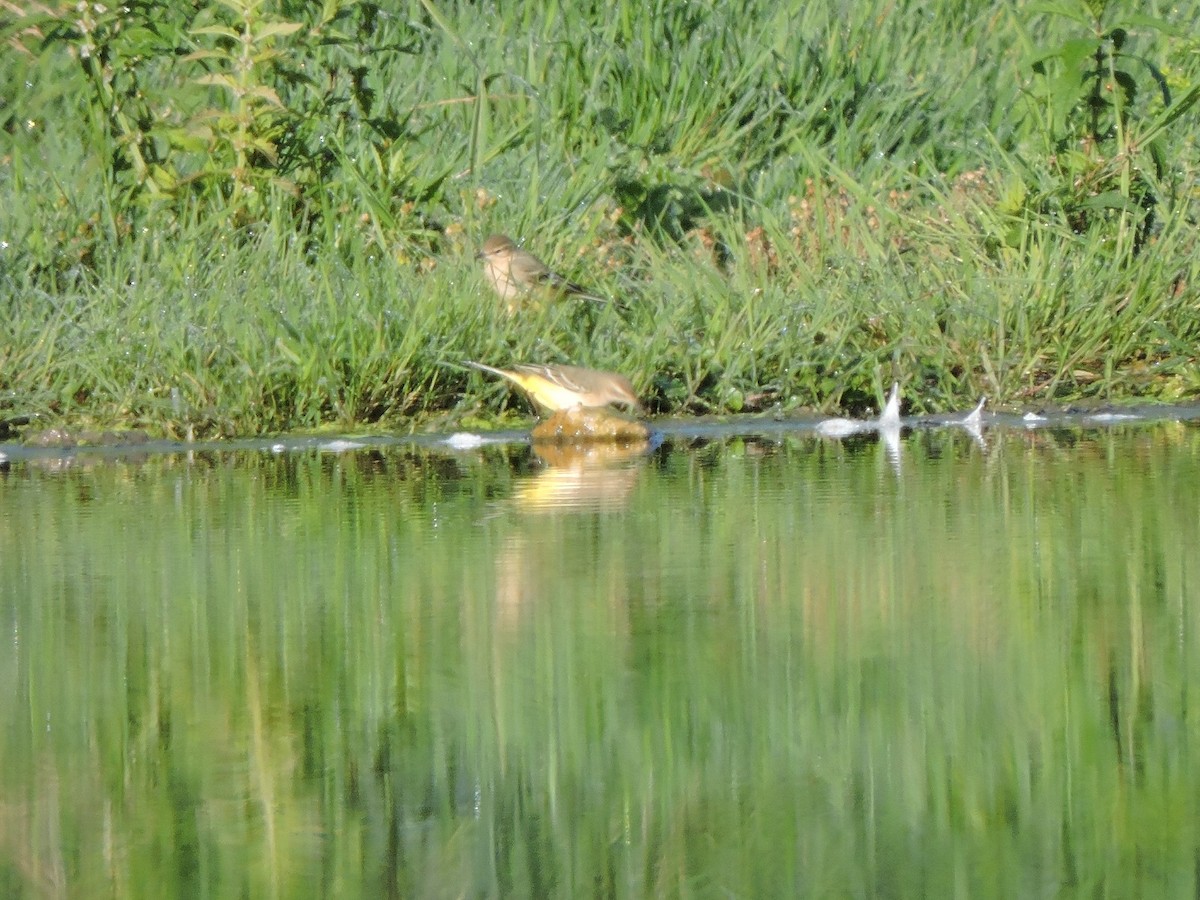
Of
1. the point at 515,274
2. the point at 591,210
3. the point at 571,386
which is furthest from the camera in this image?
the point at 591,210

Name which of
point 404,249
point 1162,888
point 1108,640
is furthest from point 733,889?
point 404,249

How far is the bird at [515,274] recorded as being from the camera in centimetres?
877

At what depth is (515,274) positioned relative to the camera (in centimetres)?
884

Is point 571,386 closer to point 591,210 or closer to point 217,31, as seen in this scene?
point 591,210

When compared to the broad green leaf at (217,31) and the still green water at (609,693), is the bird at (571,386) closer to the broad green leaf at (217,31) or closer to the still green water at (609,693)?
the still green water at (609,693)

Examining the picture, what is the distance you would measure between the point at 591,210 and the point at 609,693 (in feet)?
21.0

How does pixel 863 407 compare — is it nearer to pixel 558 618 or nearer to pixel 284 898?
pixel 558 618

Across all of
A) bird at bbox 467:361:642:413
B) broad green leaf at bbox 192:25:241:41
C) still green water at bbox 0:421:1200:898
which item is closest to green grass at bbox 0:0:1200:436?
broad green leaf at bbox 192:25:241:41

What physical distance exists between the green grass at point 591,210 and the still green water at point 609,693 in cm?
214

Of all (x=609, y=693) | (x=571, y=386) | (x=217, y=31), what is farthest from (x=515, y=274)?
(x=609, y=693)

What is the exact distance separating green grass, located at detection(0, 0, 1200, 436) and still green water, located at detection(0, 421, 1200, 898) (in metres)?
2.14

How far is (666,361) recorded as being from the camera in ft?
28.3

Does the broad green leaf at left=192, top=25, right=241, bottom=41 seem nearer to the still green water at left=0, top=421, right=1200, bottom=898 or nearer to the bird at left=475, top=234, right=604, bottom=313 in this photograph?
the bird at left=475, top=234, right=604, bottom=313

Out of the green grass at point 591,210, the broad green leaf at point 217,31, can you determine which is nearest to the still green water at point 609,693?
the green grass at point 591,210
